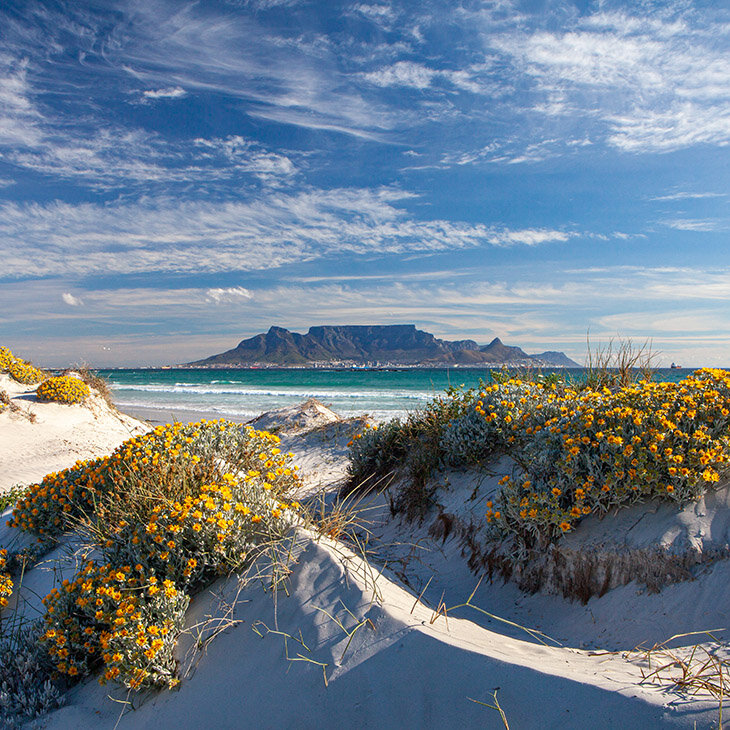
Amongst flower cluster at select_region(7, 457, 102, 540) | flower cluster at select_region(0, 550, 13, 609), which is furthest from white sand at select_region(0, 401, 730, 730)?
flower cluster at select_region(7, 457, 102, 540)

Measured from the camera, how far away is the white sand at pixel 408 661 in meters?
2.46

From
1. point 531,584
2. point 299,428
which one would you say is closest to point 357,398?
point 299,428

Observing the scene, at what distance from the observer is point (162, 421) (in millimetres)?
21297

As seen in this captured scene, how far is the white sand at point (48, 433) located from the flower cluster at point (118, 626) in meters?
7.81

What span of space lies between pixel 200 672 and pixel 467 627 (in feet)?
5.81

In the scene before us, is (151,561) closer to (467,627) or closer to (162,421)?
(467,627)

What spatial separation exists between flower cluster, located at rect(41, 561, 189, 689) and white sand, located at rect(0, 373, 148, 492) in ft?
25.6

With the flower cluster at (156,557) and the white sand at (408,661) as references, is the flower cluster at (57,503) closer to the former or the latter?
the flower cluster at (156,557)

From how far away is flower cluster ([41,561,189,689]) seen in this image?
3123 mm

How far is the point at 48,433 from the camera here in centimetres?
1389

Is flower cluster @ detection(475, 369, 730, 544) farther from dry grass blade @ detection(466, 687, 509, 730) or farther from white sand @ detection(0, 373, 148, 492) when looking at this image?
white sand @ detection(0, 373, 148, 492)

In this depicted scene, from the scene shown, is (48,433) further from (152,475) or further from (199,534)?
(199,534)

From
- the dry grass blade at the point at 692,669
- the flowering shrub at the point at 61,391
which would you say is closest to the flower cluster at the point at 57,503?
the dry grass blade at the point at 692,669

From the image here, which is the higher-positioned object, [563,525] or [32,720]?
[563,525]
